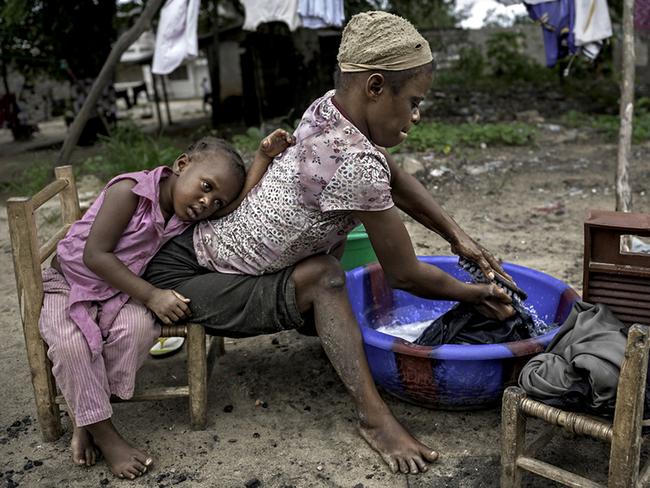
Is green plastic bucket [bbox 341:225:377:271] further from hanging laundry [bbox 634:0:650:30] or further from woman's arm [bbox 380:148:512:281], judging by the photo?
hanging laundry [bbox 634:0:650:30]

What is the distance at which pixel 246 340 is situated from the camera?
3.45 metres

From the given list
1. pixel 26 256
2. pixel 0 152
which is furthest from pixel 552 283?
pixel 0 152

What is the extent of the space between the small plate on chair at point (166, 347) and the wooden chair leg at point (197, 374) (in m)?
0.73

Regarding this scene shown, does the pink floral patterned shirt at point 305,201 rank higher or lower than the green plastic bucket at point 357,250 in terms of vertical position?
higher

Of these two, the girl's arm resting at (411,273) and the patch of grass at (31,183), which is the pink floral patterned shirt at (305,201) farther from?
the patch of grass at (31,183)

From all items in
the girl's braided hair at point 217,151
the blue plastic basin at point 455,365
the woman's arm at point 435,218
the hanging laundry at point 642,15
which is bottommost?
the blue plastic basin at point 455,365

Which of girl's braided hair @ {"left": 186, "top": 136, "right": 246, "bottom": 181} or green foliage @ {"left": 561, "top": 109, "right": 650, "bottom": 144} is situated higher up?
girl's braided hair @ {"left": 186, "top": 136, "right": 246, "bottom": 181}

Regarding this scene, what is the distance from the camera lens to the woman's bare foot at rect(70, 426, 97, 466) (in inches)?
92.9

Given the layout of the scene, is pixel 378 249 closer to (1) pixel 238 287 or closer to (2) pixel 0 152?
(1) pixel 238 287

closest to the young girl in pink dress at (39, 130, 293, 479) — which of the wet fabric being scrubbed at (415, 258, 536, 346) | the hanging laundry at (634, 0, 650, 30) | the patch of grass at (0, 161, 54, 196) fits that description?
the wet fabric being scrubbed at (415, 258, 536, 346)

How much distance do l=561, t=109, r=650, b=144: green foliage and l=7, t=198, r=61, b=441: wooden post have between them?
7.43 metres

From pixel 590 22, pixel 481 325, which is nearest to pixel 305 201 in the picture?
pixel 481 325

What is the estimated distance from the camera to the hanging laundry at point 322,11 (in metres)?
7.55

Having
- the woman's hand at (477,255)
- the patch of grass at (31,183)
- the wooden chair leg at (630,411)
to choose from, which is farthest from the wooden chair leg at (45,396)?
the patch of grass at (31,183)
